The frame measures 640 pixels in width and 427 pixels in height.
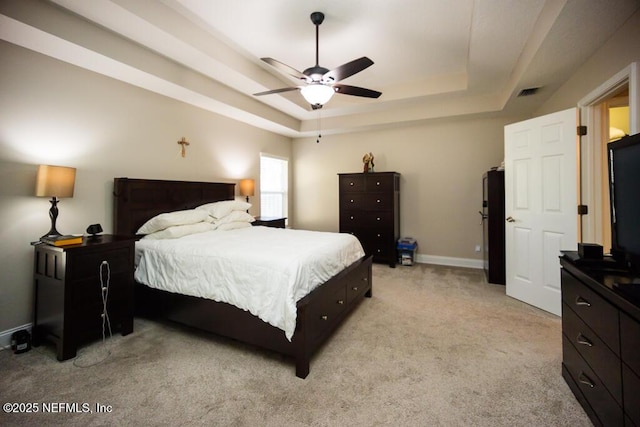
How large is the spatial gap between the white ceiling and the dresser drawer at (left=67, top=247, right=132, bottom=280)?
1.75 meters

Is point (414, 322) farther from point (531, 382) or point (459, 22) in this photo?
point (459, 22)

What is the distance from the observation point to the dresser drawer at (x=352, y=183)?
499cm

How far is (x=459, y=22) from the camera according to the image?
2.76m

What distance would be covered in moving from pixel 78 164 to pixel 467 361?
384 centimetres

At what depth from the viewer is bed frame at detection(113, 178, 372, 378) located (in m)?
2.00

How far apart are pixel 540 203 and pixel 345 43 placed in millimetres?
2783

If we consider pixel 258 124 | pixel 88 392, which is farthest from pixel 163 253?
pixel 258 124

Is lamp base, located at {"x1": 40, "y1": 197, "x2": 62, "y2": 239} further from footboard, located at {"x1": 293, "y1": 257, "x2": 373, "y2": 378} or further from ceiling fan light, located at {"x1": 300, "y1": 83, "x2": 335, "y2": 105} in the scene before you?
ceiling fan light, located at {"x1": 300, "y1": 83, "x2": 335, "y2": 105}

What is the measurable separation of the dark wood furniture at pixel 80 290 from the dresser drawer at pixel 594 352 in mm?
3290

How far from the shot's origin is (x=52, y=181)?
7.41ft

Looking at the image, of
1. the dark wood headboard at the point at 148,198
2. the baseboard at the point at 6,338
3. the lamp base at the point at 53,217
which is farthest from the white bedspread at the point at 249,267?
the baseboard at the point at 6,338

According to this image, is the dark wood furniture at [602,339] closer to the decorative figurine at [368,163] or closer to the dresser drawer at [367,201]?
the dresser drawer at [367,201]

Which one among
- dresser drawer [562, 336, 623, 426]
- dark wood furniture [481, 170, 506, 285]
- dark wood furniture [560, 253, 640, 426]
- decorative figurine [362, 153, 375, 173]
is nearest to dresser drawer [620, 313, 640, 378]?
dark wood furniture [560, 253, 640, 426]

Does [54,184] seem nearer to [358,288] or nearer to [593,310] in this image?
[358,288]
